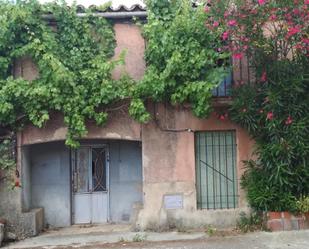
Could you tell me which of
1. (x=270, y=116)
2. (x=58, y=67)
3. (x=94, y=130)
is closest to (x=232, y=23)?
(x=270, y=116)

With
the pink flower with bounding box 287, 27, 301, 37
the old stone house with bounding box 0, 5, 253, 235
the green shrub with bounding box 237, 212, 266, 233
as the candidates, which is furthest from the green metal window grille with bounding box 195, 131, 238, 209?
the pink flower with bounding box 287, 27, 301, 37

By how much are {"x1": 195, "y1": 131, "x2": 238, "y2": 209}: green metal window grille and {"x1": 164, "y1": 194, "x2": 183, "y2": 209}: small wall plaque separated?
17.8 inches

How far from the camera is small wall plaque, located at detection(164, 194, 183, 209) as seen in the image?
9.98 metres

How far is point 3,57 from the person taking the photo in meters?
9.63

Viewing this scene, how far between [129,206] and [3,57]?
441 centimetres

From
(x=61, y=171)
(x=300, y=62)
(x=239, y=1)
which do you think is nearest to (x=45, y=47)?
(x=61, y=171)

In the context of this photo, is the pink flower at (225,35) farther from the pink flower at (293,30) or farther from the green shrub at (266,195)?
the green shrub at (266,195)

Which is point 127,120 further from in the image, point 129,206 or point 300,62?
point 300,62

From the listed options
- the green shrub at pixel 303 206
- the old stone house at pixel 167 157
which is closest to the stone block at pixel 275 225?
the green shrub at pixel 303 206

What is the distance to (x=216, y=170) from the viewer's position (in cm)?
1030

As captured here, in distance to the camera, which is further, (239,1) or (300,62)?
(300,62)

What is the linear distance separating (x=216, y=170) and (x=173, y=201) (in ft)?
3.83

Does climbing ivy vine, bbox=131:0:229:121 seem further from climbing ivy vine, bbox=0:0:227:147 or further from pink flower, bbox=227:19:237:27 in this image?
pink flower, bbox=227:19:237:27

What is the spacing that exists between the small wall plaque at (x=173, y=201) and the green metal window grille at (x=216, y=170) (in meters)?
0.45
